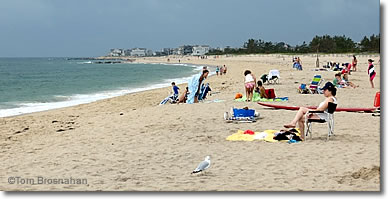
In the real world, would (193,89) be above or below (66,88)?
above

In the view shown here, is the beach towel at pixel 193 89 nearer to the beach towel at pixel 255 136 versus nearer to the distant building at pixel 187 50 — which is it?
the beach towel at pixel 255 136

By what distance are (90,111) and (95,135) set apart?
546 centimetres

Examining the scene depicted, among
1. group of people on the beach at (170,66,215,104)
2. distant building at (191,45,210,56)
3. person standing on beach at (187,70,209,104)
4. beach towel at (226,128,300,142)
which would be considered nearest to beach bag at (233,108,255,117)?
beach towel at (226,128,300,142)

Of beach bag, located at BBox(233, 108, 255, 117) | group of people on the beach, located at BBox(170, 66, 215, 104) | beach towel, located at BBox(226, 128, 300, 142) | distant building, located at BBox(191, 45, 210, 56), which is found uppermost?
distant building, located at BBox(191, 45, 210, 56)

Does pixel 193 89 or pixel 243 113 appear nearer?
pixel 243 113

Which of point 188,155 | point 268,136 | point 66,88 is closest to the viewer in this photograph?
point 188,155

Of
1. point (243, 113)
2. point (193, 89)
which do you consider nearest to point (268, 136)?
point (243, 113)

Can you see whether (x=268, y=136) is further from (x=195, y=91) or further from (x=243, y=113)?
(x=195, y=91)

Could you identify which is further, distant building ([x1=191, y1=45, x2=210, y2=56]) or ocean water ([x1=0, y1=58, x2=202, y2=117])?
distant building ([x1=191, y1=45, x2=210, y2=56])

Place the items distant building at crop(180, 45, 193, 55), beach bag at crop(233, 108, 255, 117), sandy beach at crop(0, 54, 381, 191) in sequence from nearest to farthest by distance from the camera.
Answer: sandy beach at crop(0, 54, 381, 191), beach bag at crop(233, 108, 255, 117), distant building at crop(180, 45, 193, 55)

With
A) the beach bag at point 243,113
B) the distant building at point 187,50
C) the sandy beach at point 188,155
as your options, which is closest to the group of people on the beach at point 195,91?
the sandy beach at point 188,155

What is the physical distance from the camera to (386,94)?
3705mm

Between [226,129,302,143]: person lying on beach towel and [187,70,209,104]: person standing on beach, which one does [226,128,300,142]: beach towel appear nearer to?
[226,129,302,143]: person lying on beach towel

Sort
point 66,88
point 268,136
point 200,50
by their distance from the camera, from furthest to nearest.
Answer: point 200,50 < point 66,88 < point 268,136
